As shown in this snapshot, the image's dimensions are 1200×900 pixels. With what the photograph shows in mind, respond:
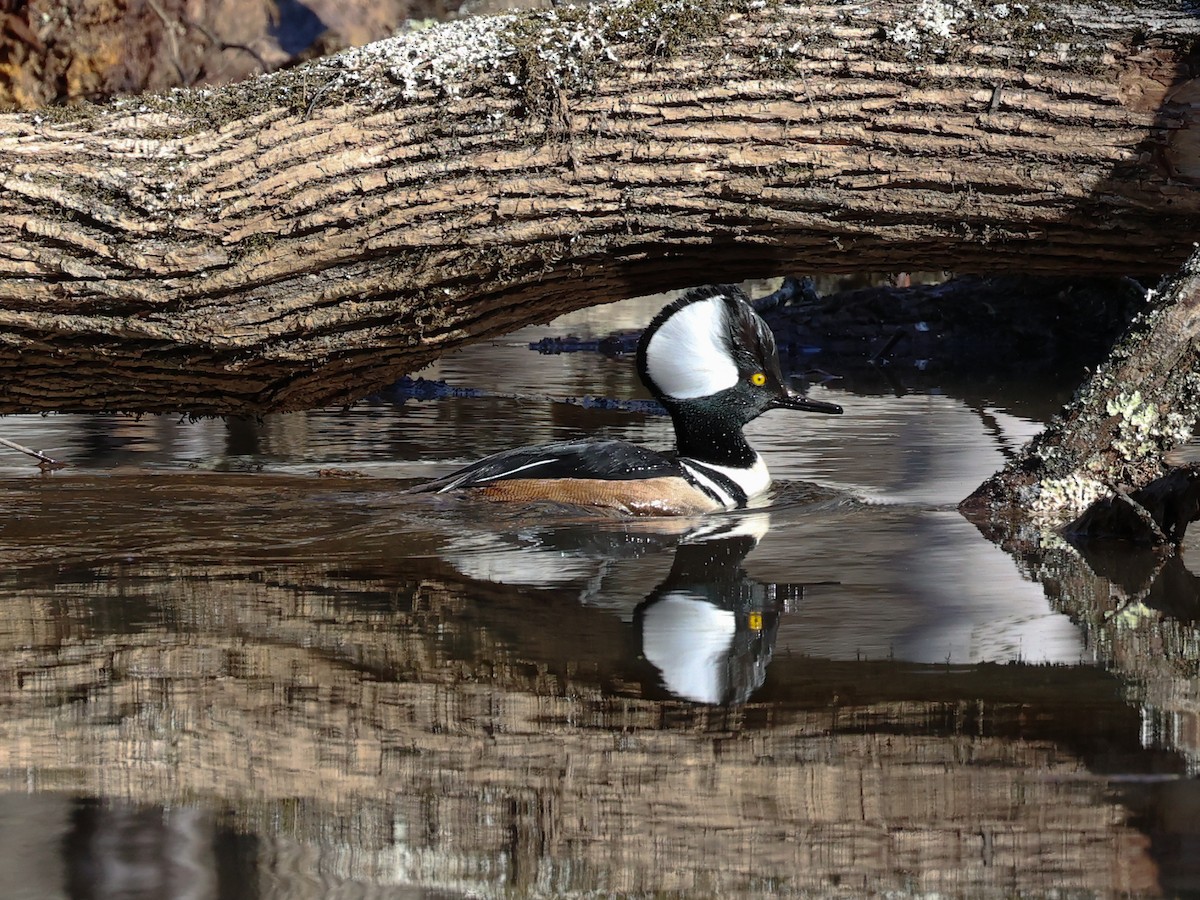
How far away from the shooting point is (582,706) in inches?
129

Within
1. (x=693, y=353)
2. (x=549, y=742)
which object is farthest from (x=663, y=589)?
(x=693, y=353)

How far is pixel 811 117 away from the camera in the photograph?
5.36 m

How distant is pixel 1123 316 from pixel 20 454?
8750mm

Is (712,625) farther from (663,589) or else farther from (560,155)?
(560,155)

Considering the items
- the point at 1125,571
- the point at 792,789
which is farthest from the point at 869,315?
the point at 792,789

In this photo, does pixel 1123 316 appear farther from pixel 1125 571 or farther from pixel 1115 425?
pixel 1125 571

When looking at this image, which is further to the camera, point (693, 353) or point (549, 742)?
point (693, 353)

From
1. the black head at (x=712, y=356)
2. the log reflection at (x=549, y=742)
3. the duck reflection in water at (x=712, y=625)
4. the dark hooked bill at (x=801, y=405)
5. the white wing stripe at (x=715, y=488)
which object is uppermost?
the black head at (x=712, y=356)

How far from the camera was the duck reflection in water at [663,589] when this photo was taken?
3586 millimetres

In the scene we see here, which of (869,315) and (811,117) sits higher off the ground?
(869,315)

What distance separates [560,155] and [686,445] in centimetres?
189

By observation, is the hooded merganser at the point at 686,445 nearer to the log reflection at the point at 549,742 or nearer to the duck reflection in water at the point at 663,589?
the duck reflection in water at the point at 663,589

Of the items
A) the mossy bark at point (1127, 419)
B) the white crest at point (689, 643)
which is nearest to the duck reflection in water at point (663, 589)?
the white crest at point (689, 643)

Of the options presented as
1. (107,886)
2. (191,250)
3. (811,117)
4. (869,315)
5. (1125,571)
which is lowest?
(107,886)
